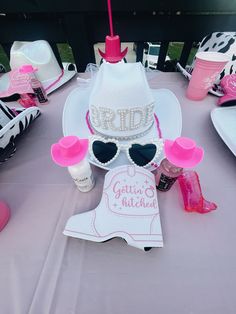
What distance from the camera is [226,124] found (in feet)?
1.81

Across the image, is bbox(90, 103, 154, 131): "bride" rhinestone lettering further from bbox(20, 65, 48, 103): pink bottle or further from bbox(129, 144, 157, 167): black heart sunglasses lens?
bbox(20, 65, 48, 103): pink bottle

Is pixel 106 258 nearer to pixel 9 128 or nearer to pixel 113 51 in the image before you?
pixel 9 128

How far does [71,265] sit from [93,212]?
11 cm

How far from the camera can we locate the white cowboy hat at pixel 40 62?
71cm

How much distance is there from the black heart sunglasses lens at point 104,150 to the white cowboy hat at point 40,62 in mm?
455

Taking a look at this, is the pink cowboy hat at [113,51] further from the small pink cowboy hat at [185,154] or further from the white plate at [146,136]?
the small pink cowboy hat at [185,154]

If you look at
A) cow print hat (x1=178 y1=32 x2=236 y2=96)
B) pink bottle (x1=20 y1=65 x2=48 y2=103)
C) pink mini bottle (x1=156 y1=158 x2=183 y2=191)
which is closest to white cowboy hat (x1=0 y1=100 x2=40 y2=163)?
pink bottle (x1=20 y1=65 x2=48 y2=103)

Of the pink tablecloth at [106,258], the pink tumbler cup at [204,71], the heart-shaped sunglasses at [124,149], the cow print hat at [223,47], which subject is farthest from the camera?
the cow print hat at [223,47]

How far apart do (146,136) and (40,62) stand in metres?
0.56

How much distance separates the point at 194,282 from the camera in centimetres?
33

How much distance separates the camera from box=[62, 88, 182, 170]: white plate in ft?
1.68

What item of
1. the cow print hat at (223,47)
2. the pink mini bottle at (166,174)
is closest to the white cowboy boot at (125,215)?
the pink mini bottle at (166,174)

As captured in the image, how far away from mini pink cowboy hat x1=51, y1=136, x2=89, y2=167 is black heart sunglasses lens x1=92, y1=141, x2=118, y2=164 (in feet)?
0.37

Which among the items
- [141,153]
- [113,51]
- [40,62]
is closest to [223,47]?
[113,51]
